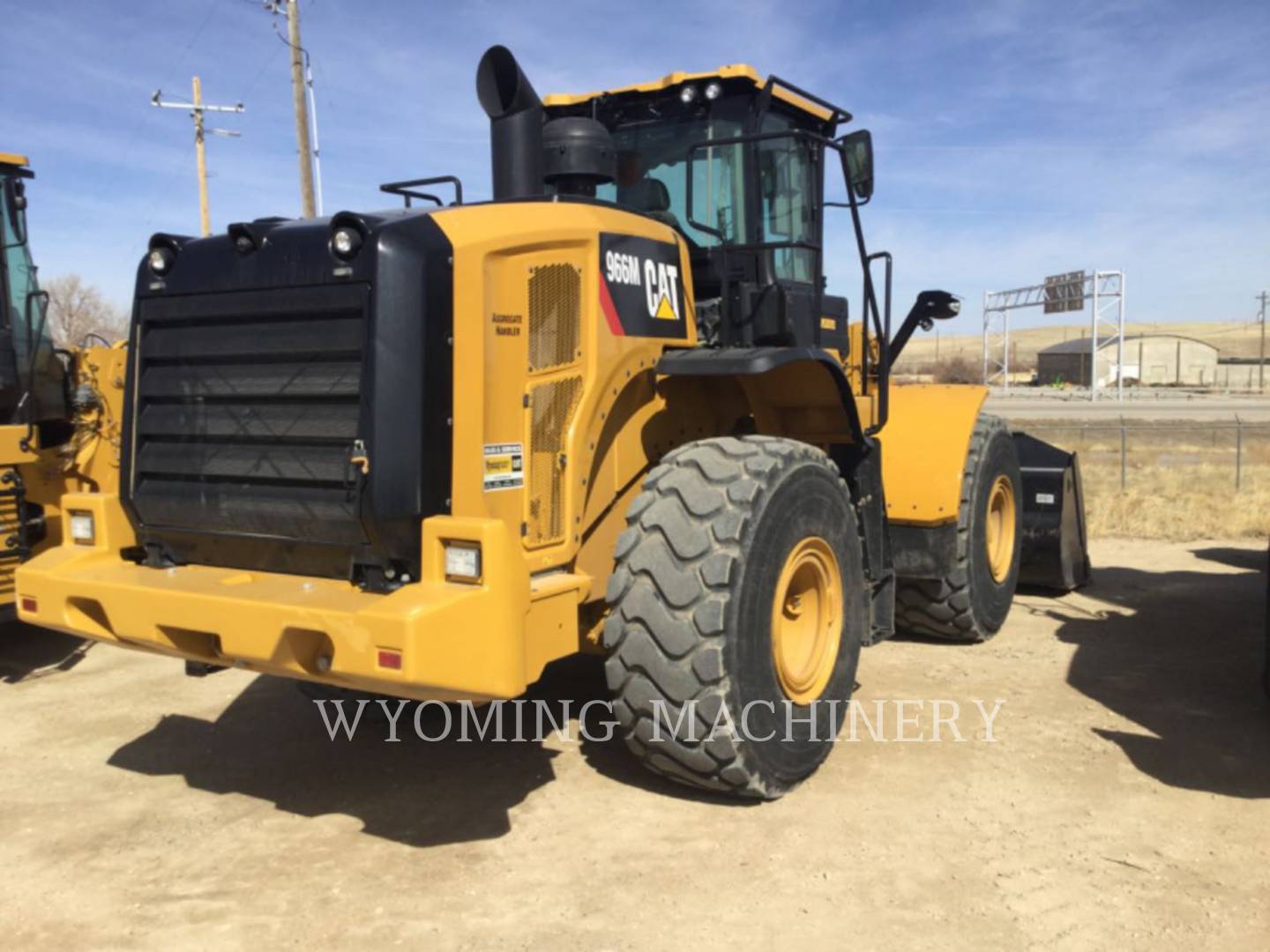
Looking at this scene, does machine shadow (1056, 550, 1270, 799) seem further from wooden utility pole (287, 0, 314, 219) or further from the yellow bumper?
wooden utility pole (287, 0, 314, 219)

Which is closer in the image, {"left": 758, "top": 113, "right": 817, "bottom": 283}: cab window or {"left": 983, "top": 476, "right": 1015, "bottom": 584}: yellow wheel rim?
{"left": 758, "top": 113, "right": 817, "bottom": 283}: cab window

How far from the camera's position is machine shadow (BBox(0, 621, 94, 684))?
22.5 feet

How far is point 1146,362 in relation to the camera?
83.2 meters

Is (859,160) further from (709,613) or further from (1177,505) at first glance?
(1177,505)

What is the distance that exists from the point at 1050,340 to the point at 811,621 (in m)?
137

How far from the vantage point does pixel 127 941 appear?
348cm

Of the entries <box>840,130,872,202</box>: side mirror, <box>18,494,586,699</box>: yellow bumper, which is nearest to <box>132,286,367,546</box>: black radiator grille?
<box>18,494,586,699</box>: yellow bumper

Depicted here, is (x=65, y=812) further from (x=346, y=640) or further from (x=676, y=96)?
(x=676, y=96)

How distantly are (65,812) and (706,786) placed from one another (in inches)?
103

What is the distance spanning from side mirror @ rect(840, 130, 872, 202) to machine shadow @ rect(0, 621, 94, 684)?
17.7 feet

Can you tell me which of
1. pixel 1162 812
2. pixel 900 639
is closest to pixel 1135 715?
pixel 1162 812

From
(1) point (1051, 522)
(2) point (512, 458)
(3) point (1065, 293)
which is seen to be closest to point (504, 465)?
(2) point (512, 458)

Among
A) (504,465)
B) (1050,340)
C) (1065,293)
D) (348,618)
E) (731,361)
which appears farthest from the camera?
(1050,340)

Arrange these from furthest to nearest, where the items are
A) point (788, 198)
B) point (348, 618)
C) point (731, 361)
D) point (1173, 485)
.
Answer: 1. point (1173, 485)
2. point (788, 198)
3. point (731, 361)
4. point (348, 618)
